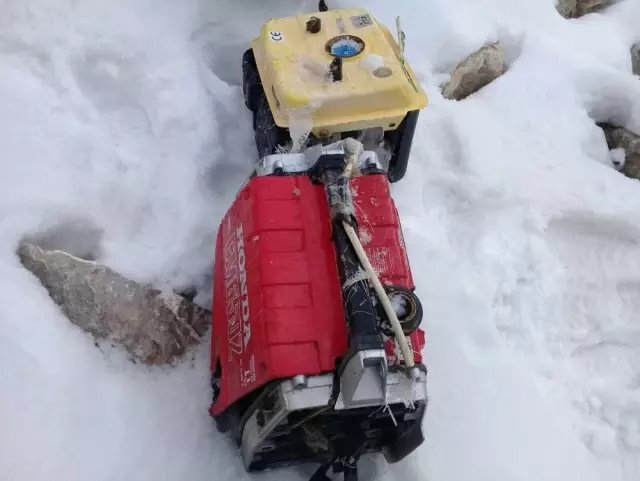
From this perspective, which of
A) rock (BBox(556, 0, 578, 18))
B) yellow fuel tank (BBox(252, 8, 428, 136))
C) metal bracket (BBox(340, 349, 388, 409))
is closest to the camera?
metal bracket (BBox(340, 349, 388, 409))

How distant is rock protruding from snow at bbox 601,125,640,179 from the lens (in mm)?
2721

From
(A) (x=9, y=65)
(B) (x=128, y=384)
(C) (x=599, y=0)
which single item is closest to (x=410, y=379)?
(B) (x=128, y=384)

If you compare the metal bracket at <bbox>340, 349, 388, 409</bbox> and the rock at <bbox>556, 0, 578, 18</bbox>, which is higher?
the metal bracket at <bbox>340, 349, 388, 409</bbox>

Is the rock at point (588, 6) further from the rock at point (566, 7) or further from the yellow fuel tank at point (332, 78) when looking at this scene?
the yellow fuel tank at point (332, 78)

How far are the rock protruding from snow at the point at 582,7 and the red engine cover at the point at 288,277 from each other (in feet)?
7.33

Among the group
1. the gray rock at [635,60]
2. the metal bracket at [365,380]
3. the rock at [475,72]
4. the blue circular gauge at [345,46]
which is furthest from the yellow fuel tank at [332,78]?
the gray rock at [635,60]

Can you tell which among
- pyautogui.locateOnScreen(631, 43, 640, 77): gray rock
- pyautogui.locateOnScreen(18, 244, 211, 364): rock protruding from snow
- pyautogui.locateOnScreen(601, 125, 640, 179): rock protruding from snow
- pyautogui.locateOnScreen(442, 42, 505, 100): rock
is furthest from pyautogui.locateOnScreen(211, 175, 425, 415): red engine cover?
pyautogui.locateOnScreen(631, 43, 640, 77): gray rock

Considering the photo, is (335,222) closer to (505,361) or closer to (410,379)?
(410,379)

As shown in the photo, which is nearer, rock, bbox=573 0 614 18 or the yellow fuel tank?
the yellow fuel tank

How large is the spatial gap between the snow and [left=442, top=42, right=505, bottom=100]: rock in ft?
0.18

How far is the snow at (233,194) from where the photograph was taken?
69.6 inches

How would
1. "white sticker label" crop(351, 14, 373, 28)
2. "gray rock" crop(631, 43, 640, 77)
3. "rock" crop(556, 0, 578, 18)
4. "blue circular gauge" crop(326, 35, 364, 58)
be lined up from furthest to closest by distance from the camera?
"rock" crop(556, 0, 578, 18), "gray rock" crop(631, 43, 640, 77), "white sticker label" crop(351, 14, 373, 28), "blue circular gauge" crop(326, 35, 364, 58)

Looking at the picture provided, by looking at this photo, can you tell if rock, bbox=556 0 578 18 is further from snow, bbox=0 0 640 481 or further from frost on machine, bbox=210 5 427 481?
frost on machine, bbox=210 5 427 481

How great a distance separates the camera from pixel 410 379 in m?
1.49
